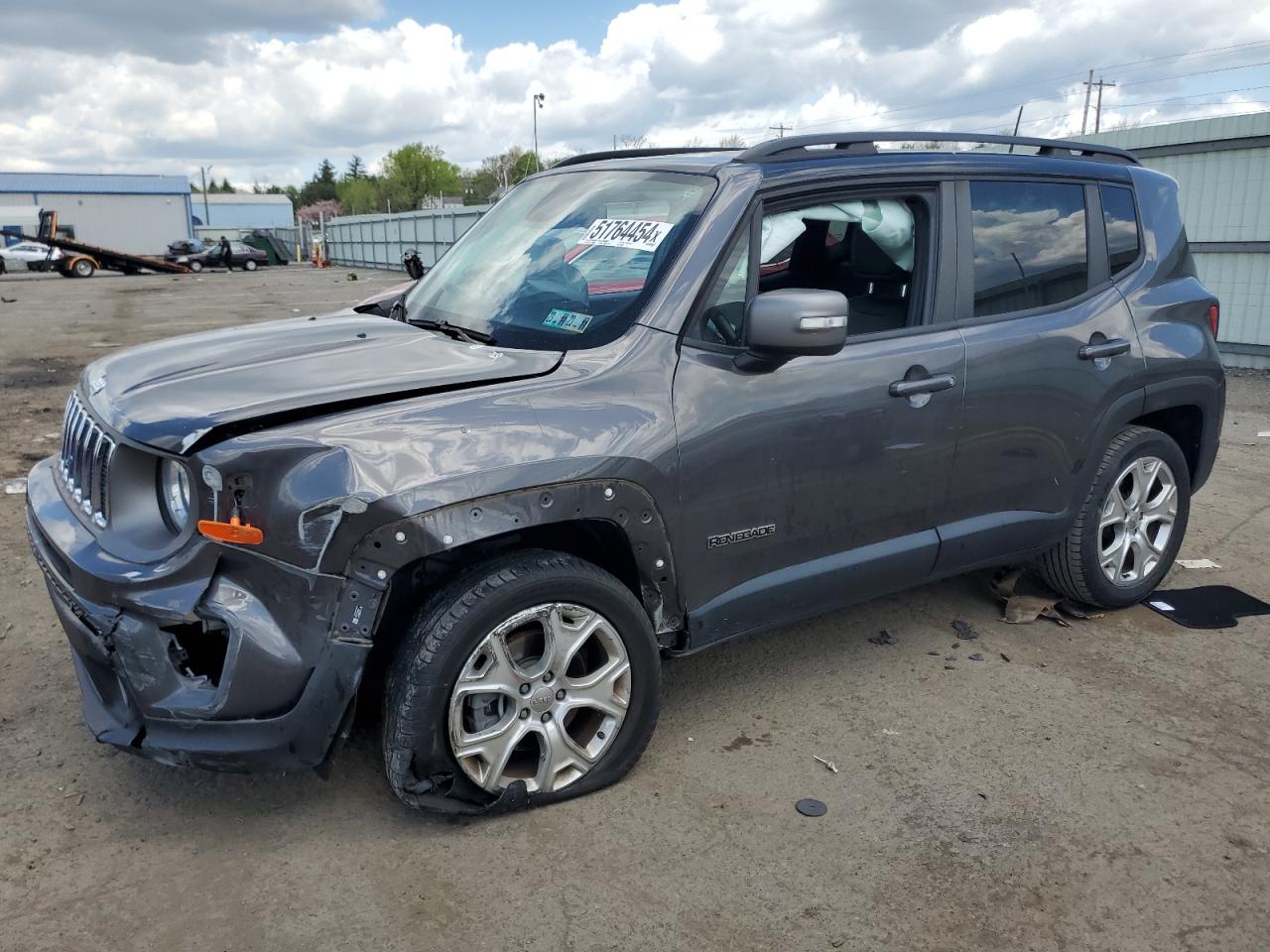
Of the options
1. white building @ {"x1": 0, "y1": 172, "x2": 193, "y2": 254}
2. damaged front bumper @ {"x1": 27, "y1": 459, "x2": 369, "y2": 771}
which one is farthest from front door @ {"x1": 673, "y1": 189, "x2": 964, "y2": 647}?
white building @ {"x1": 0, "y1": 172, "x2": 193, "y2": 254}

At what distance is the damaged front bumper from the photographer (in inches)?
103

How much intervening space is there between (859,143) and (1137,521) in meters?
2.18

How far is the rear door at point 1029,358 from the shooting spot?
381 cm

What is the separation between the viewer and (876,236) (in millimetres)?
3793

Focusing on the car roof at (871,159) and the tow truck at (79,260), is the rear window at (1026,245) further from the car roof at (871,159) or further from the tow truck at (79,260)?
the tow truck at (79,260)

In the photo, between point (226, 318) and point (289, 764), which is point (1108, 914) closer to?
point (289, 764)

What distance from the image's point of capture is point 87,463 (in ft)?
10.1

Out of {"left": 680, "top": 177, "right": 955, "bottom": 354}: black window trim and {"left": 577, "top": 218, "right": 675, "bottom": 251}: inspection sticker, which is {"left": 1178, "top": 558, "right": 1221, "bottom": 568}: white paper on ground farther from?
{"left": 577, "top": 218, "right": 675, "bottom": 251}: inspection sticker

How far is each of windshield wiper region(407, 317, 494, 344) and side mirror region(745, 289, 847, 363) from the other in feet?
2.95

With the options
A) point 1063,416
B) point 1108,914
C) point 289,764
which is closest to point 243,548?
point 289,764

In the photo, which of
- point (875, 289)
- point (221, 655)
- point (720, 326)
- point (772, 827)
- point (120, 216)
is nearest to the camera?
point (221, 655)

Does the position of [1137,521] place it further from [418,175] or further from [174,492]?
[418,175]

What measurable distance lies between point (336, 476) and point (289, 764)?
0.79m

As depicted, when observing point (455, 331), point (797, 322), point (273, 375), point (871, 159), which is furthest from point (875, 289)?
point (273, 375)
